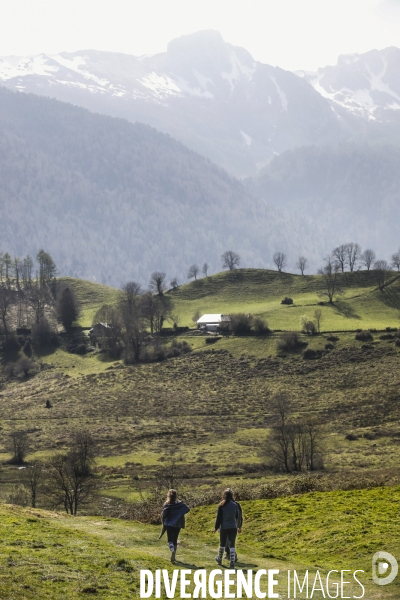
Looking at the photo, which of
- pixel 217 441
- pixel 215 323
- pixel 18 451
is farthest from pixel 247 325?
pixel 18 451

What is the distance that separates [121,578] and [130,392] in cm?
11432

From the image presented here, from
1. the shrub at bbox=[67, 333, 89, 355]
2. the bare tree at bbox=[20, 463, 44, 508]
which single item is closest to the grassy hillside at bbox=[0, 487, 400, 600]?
the bare tree at bbox=[20, 463, 44, 508]

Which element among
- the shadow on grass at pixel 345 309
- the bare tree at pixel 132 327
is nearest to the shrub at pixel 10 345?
the bare tree at pixel 132 327

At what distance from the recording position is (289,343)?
488 ft

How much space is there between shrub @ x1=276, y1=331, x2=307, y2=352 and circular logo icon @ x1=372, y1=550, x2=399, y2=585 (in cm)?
12278

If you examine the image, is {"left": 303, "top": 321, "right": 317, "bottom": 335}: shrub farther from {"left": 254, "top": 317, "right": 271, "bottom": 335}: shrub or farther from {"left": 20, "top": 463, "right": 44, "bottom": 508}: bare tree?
{"left": 20, "top": 463, "right": 44, "bottom": 508}: bare tree

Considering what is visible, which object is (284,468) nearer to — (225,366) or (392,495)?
(392,495)

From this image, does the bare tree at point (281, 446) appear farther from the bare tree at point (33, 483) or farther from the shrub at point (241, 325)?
the shrub at point (241, 325)

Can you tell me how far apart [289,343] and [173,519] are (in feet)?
410

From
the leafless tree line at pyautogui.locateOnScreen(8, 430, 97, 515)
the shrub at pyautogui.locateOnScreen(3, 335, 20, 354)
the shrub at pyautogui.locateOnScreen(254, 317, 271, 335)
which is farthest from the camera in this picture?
the shrub at pyautogui.locateOnScreen(3, 335, 20, 354)

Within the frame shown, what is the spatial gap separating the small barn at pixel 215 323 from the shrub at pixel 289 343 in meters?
21.7

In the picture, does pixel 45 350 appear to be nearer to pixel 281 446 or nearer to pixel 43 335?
pixel 43 335

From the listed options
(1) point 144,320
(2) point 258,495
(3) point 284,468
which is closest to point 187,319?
(1) point 144,320

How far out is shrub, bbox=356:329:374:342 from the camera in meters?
145
